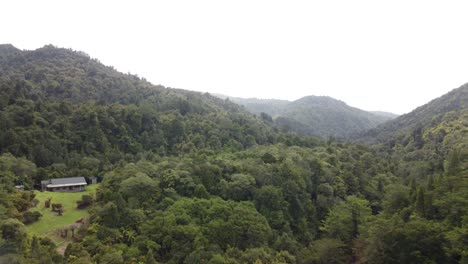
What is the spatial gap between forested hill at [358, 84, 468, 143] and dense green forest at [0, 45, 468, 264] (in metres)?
11.9

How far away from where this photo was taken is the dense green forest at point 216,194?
21.5 m

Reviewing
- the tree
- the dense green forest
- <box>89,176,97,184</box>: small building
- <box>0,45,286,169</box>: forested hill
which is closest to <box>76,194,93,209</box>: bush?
the dense green forest

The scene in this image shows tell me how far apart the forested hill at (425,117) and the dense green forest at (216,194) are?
38.9 feet

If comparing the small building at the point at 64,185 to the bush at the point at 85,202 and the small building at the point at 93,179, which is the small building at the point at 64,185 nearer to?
the small building at the point at 93,179

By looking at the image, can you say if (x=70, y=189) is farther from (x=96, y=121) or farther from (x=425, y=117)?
(x=425, y=117)

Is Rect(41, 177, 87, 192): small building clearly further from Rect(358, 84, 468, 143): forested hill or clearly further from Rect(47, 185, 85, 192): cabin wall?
Rect(358, 84, 468, 143): forested hill

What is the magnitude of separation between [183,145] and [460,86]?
77.9m

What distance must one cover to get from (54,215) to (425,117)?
80423 millimetres

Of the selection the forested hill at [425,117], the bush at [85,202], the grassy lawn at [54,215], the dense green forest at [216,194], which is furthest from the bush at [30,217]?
the forested hill at [425,117]

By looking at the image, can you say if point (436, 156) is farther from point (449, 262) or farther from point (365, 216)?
point (449, 262)

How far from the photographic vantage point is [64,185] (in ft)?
113

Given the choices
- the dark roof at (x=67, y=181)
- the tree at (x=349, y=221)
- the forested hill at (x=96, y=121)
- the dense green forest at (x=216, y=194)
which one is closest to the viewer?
the dense green forest at (x=216, y=194)

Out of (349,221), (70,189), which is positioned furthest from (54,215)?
(349,221)

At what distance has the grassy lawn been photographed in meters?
25.4
